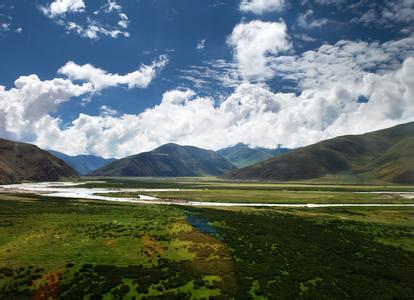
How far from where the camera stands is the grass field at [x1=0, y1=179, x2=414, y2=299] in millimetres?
33188

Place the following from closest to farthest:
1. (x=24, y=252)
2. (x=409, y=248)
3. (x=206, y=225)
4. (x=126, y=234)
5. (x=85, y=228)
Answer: (x=24, y=252) → (x=409, y=248) → (x=126, y=234) → (x=85, y=228) → (x=206, y=225)

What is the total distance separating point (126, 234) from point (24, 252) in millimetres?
16483

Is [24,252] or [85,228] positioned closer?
[24,252]

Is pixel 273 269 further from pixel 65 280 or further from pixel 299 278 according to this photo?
pixel 65 280

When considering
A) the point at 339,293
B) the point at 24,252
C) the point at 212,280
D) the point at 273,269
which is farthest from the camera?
the point at 24,252

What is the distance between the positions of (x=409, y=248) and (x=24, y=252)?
57.9 meters

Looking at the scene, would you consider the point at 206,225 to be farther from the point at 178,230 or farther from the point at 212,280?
the point at 212,280

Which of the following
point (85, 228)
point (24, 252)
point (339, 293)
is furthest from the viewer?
point (85, 228)

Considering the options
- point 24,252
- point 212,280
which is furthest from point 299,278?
point 24,252

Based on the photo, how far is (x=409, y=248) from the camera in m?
51.7

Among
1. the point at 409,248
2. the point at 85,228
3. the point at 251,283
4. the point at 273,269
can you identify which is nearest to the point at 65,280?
the point at 251,283

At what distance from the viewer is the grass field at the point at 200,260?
109 feet

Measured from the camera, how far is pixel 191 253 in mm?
45312

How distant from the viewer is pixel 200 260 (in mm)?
42188
